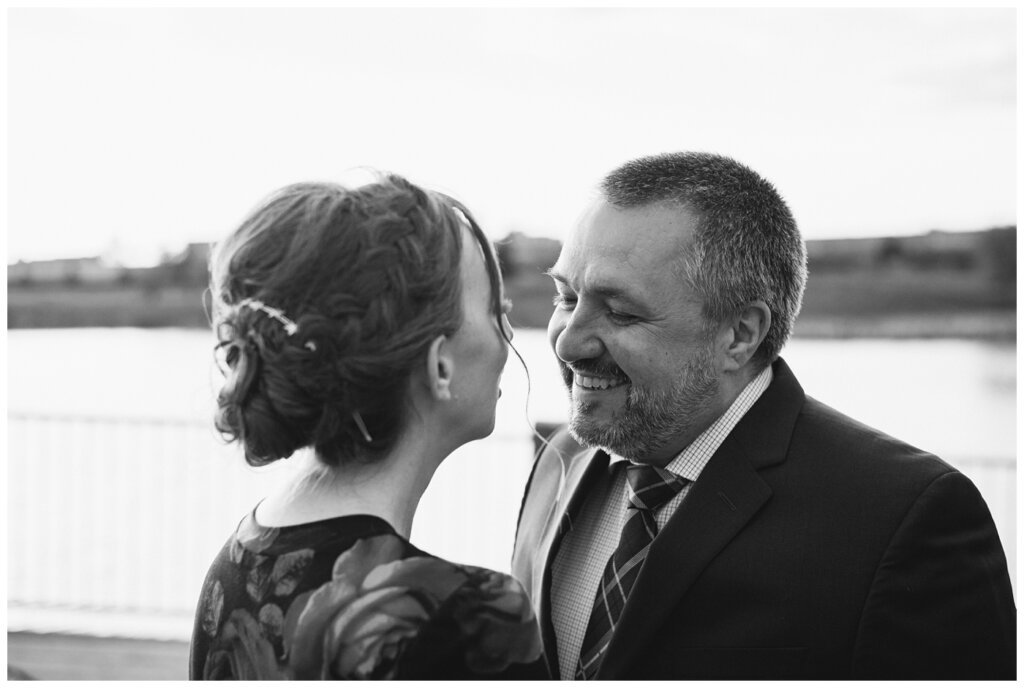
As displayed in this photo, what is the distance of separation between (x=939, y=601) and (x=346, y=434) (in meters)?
1.17

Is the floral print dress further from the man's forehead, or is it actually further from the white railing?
the white railing

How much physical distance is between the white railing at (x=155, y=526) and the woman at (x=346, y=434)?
4.05m

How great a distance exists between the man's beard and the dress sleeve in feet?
1.71

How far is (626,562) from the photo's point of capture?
212cm

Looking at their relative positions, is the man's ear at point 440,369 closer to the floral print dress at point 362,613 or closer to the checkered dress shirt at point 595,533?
the floral print dress at point 362,613

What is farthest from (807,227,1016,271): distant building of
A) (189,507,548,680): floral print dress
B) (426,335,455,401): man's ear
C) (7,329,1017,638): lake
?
(189,507,548,680): floral print dress

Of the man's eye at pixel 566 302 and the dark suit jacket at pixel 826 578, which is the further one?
the man's eye at pixel 566 302

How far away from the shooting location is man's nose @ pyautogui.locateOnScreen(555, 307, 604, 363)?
7.63 ft

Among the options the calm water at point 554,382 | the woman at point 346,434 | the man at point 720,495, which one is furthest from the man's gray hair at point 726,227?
the calm water at point 554,382

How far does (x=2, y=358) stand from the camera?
262 cm

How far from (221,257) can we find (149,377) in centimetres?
2125

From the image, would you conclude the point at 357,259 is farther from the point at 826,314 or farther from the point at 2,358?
the point at 826,314

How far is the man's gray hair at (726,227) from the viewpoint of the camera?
2.26m

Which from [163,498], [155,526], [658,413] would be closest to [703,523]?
[658,413]
